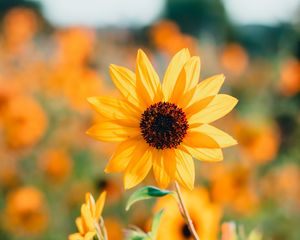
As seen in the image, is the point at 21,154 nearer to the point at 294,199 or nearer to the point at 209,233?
the point at 294,199

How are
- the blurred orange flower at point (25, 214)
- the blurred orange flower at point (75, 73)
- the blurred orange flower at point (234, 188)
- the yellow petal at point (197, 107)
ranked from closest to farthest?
the yellow petal at point (197, 107), the blurred orange flower at point (234, 188), the blurred orange flower at point (25, 214), the blurred orange flower at point (75, 73)

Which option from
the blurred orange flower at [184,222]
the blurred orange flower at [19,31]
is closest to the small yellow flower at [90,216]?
the blurred orange flower at [184,222]

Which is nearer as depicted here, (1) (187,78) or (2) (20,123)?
(1) (187,78)

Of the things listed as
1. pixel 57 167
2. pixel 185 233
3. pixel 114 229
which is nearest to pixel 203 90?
pixel 185 233

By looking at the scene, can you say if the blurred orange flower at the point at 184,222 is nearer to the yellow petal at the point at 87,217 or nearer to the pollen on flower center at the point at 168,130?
the pollen on flower center at the point at 168,130

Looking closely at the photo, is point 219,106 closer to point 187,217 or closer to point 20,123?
point 187,217

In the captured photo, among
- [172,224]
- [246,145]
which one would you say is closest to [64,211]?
[246,145]
